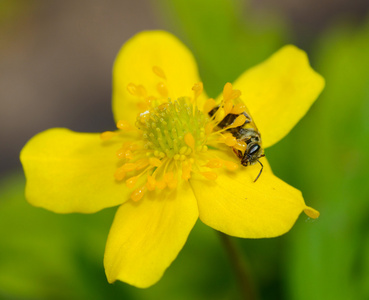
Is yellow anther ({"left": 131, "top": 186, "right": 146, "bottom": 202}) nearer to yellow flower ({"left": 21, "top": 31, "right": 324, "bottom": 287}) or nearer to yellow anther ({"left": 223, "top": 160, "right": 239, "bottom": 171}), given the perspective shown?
yellow flower ({"left": 21, "top": 31, "right": 324, "bottom": 287})

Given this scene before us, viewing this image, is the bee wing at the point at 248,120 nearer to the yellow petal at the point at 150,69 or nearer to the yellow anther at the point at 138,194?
the yellow petal at the point at 150,69

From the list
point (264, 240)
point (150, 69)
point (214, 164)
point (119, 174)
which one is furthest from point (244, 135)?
point (264, 240)

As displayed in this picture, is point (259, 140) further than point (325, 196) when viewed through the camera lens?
No

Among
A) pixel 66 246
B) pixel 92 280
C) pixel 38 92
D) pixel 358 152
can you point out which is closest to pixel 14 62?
pixel 38 92

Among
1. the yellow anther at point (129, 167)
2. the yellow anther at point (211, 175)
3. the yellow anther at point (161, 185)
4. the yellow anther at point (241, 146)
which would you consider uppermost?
the yellow anther at point (241, 146)

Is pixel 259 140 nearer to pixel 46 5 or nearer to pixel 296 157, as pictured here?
pixel 296 157

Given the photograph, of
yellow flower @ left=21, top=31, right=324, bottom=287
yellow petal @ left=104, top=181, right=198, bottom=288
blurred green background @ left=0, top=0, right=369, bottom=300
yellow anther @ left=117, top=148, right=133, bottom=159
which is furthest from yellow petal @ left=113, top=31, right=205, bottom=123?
blurred green background @ left=0, top=0, right=369, bottom=300

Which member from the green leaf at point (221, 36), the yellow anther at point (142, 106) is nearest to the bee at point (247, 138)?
the yellow anther at point (142, 106)
